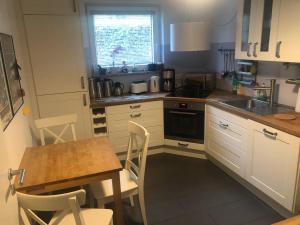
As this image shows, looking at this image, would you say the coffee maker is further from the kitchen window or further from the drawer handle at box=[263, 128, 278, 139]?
the drawer handle at box=[263, 128, 278, 139]

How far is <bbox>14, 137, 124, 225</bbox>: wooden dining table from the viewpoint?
1.53 m

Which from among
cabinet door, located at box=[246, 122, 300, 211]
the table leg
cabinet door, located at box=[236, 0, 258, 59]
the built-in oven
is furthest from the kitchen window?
the table leg

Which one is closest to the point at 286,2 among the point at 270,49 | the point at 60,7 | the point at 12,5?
the point at 270,49

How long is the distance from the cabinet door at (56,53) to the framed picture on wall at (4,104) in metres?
1.04

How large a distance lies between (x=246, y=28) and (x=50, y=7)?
2.03 m

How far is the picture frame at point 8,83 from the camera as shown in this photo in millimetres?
1520

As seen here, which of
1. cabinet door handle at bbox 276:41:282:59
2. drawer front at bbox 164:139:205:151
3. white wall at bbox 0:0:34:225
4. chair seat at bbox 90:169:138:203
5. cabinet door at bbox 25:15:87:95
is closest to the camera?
white wall at bbox 0:0:34:225

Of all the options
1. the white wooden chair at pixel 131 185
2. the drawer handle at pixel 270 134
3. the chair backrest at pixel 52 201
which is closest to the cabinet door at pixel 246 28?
the drawer handle at pixel 270 134

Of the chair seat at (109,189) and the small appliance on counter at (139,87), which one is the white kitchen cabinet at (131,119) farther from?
the chair seat at (109,189)

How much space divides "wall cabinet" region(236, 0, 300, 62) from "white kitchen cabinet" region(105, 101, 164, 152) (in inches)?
47.8

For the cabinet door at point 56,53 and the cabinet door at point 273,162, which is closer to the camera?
the cabinet door at point 273,162

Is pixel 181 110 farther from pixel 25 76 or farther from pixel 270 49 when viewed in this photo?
pixel 25 76

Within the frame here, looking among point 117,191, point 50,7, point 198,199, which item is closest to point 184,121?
point 198,199

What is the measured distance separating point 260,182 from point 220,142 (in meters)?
0.66
